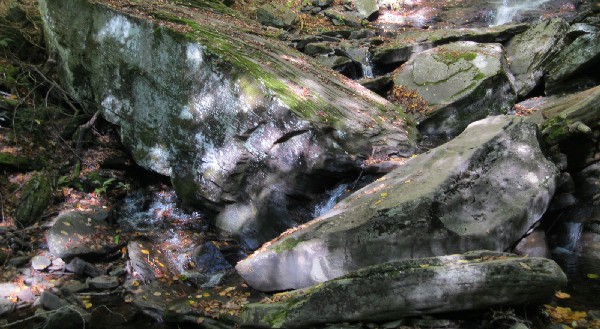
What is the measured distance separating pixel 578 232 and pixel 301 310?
4.82m

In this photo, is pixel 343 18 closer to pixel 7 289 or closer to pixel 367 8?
pixel 367 8

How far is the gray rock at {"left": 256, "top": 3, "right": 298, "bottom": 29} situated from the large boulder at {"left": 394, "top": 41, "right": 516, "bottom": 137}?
238 inches

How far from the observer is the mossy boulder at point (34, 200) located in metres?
8.09

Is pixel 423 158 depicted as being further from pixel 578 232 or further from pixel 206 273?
pixel 206 273

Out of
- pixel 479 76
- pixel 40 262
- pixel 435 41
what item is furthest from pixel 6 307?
pixel 435 41

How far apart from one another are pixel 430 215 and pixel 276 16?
37.5 ft

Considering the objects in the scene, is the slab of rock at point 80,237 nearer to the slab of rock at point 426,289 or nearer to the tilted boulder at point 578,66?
the slab of rock at point 426,289

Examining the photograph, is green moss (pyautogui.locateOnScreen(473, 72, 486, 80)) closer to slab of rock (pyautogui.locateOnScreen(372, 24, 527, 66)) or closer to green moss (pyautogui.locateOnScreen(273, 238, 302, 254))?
slab of rock (pyautogui.locateOnScreen(372, 24, 527, 66))

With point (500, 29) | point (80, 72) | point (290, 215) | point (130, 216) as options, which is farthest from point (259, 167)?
point (500, 29)

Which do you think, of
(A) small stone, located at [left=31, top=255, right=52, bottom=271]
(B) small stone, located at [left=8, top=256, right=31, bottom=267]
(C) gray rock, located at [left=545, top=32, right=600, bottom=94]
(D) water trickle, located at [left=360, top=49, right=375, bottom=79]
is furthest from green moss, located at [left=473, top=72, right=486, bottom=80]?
(B) small stone, located at [left=8, top=256, right=31, bottom=267]

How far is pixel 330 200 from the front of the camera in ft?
25.3

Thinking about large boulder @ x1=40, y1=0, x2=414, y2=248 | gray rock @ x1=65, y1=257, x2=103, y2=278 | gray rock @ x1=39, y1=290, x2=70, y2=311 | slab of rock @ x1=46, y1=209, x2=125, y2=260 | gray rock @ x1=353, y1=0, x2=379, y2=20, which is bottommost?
gray rock @ x1=39, y1=290, x2=70, y2=311

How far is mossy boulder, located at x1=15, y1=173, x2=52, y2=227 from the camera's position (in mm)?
8094

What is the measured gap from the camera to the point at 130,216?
30.0 ft
